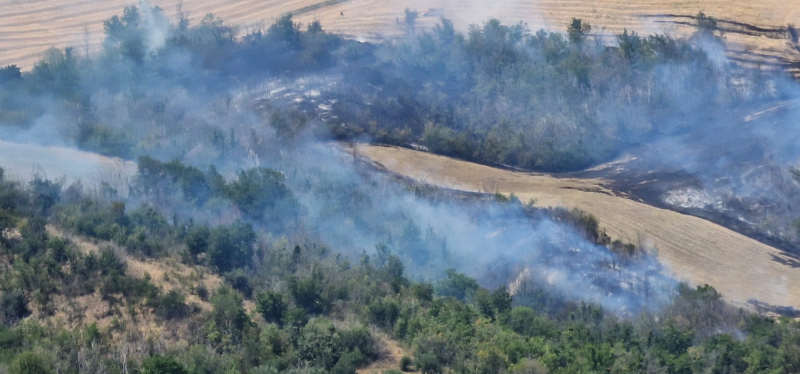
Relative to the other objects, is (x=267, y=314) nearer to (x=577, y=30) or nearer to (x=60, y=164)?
(x=60, y=164)

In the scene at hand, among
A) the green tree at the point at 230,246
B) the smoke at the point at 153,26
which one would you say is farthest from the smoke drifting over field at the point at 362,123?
the green tree at the point at 230,246

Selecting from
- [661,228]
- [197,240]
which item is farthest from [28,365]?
[661,228]

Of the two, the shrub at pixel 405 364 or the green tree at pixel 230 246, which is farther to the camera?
the green tree at pixel 230 246

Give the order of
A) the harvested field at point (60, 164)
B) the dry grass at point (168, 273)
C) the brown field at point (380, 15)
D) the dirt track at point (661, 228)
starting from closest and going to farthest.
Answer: the dry grass at point (168, 273) < the dirt track at point (661, 228) < the harvested field at point (60, 164) < the brown field at point (380, 15)

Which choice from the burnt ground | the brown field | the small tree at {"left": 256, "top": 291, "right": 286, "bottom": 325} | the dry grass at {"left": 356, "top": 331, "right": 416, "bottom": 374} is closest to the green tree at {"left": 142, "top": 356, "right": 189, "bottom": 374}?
the dry grass at {"left": 356, "top": 331, "right": 416, "bottom": 374}

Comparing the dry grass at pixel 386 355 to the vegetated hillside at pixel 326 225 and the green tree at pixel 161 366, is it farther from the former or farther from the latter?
the green tree at pixel 161 366

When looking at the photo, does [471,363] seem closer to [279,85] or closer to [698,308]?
[698,308]
